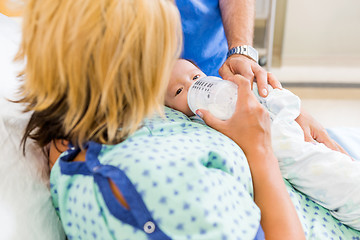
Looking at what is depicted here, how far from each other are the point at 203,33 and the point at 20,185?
91cm

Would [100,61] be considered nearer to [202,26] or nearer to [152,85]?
[152,85]

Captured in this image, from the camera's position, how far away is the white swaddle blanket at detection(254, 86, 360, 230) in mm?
860

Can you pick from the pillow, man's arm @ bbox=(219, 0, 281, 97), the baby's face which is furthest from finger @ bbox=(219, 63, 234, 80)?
the pillow

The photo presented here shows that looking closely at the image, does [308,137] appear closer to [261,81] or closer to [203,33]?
[261,81]

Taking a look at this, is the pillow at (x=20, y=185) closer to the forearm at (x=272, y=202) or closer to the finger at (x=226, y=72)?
the forearm at (x=272, y=202)

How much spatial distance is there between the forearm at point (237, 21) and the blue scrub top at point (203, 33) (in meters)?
0.04

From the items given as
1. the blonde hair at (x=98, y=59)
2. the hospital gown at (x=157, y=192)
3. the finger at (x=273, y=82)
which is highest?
the blonde hair at (x=98, y=59)

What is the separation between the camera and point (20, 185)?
74cm

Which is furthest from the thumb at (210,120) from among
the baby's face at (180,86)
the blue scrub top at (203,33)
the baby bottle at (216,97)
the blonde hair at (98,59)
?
the blue scrub top at (203,33)

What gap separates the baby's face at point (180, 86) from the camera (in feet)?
3.47

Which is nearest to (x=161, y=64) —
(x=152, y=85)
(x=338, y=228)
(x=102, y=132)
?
(x=152, y=85)

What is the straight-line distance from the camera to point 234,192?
67 cm

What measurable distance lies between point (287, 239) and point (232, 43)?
848 mm

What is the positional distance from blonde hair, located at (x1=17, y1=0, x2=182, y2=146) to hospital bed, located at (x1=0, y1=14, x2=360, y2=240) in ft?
0.56
